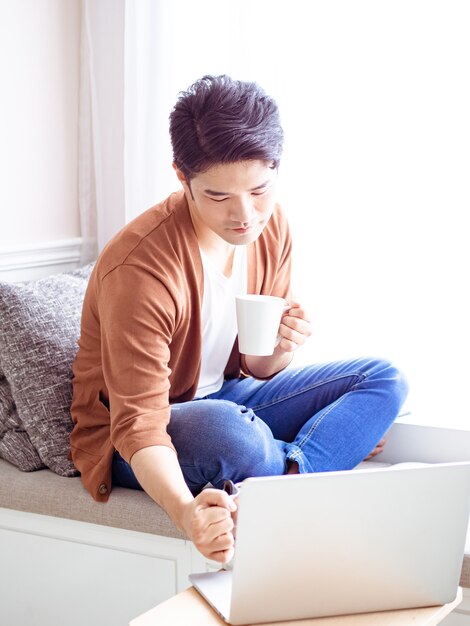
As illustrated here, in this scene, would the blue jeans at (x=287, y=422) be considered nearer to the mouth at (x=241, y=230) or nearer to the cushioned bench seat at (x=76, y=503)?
the cushioned bench seat at (x=76, y=503)

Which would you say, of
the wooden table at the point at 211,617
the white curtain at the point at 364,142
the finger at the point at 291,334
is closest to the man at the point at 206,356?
the finger at the point at 291,334

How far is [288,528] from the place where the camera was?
965 millimetres

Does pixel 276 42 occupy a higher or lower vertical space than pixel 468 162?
higher

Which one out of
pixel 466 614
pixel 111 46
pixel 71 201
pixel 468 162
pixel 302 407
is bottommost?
pixel 466 614

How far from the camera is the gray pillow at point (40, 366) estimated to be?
1.70m

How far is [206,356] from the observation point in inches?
67.1

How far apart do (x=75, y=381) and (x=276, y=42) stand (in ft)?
3.39

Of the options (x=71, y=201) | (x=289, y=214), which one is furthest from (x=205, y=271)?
(x=71, y=201)

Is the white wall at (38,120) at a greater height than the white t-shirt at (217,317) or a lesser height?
greater

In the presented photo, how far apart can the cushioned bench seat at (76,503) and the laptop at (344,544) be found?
485 mm

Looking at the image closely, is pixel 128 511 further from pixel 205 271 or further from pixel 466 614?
pixel 466 614

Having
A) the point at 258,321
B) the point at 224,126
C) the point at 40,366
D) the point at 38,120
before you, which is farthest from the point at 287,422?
the point at 38,120

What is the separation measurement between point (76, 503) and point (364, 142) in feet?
3.70

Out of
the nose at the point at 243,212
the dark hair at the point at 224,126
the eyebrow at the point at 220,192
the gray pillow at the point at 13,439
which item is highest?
the dark hair at the point at 224,126
